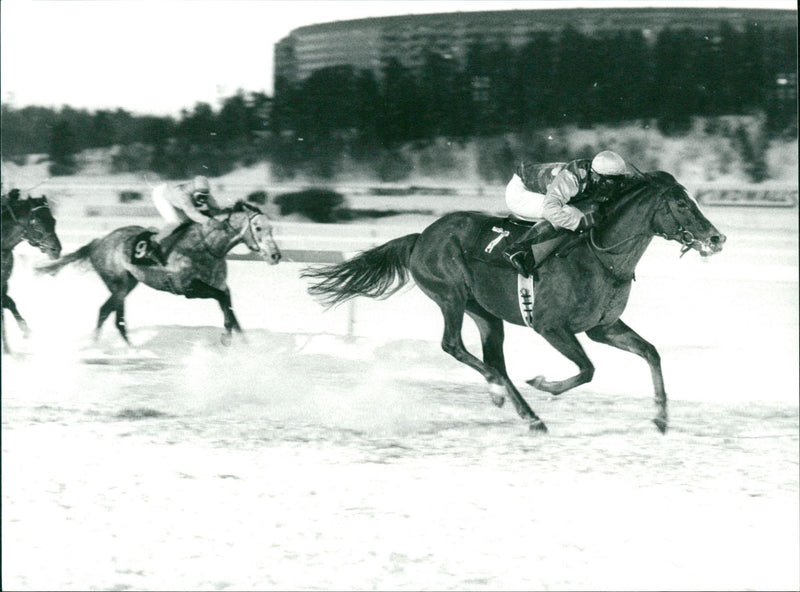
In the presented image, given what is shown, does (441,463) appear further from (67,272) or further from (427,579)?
(67,272)

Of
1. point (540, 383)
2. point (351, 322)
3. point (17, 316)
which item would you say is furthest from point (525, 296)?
point (17, 316)

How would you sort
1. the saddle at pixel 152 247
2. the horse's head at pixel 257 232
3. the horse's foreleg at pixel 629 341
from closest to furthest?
the horse's foreleg at pixel 629 341 < the horse's head at pixel 257 232 < the saddle at pixel 152 247

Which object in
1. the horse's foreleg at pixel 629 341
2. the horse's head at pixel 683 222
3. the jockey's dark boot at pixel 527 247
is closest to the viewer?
the horse's head at pixel 683 222

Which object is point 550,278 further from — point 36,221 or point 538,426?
point 36,221

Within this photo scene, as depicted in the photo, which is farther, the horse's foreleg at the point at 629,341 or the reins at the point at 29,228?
the reins at the point at 29,228

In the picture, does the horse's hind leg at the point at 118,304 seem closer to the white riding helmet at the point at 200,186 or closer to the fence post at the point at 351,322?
the white riding helmet at the point at 200,186

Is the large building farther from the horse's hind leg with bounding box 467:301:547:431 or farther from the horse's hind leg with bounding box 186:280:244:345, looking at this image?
the horse's hind leg with bounding box 467:301:547:431

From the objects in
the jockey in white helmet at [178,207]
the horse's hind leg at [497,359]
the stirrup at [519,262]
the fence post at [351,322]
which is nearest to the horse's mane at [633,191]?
the stirrup at [519,262]

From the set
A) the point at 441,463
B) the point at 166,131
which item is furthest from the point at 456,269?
the point at 166,131
